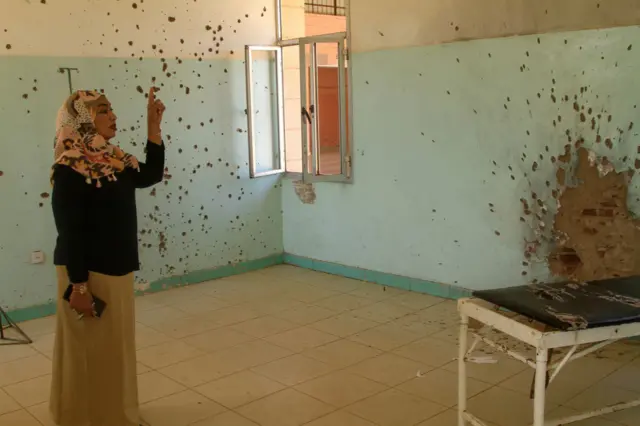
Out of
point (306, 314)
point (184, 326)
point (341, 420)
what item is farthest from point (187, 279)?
point (341, 420)

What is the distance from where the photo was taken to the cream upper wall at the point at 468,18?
354 centimetres

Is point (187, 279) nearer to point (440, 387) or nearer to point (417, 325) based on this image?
point (417, 325)

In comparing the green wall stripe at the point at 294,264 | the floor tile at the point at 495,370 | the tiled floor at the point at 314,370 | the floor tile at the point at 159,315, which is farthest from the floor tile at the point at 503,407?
the floor tile at the point at 159,315

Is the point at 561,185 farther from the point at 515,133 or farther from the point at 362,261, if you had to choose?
the point at 362,261

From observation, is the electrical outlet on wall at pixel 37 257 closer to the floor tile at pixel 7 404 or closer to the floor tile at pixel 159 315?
the floor tile at pixel 159 315

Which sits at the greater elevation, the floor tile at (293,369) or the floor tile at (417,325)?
the floor tile at (417,325)

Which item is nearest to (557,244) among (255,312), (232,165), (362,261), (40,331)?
(362,261)

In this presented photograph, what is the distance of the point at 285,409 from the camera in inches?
115

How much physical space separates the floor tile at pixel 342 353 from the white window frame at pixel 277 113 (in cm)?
210

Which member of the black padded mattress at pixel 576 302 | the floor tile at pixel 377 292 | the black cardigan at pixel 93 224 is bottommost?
the floor tile at pixel 377 292

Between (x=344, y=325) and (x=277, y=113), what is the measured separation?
2314 mm

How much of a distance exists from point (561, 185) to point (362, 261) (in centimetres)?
181

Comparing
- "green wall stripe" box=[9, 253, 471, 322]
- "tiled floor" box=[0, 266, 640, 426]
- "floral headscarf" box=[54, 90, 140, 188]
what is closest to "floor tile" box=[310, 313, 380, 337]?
"tiled floor" box=[0, 266, 640, 426]

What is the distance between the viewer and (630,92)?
349 centimetres
